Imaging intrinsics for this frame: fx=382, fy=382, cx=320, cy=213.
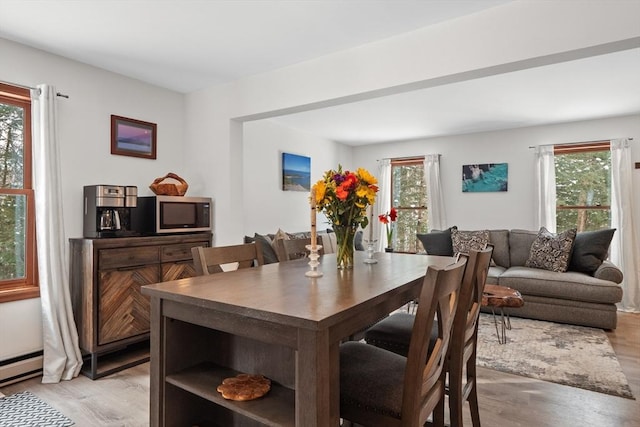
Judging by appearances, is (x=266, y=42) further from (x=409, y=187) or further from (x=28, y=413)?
(x=409, y=187)

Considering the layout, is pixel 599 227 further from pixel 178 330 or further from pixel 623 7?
pixel 178 330

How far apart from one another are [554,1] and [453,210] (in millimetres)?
4031

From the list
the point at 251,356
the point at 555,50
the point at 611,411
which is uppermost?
the point at 555,50

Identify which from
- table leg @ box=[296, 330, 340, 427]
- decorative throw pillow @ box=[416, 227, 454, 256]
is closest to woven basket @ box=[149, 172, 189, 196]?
table leg @ box=[296, 330, 340, 427]

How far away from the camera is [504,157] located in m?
5.47

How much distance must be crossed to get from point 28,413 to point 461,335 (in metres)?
2.47

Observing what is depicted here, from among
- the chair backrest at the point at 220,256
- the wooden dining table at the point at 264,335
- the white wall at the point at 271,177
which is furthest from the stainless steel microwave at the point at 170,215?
the wooden dining table at the point at 264,335

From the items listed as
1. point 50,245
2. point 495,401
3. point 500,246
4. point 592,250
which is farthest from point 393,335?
point 500,246

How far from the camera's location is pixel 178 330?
56.7 inches

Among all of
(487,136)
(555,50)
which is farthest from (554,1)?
(487,136)

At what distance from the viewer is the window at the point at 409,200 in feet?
20.4

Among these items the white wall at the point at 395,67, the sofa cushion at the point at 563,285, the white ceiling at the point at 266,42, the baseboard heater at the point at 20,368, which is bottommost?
the baseboard heater at the point at 20,368

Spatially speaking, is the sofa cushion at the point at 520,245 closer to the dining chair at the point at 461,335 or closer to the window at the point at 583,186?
the window at the point at 583,186

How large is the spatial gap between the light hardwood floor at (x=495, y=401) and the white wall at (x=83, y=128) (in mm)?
462
